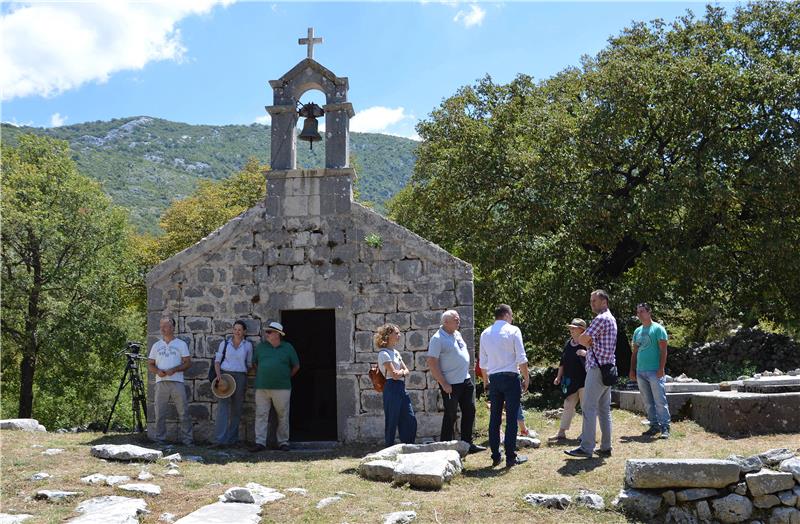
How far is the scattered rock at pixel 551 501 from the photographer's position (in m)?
6.20

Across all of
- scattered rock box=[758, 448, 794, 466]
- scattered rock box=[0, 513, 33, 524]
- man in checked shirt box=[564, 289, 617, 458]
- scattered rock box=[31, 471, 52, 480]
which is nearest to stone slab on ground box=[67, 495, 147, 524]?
scattered rock box=[0, 513, 33, 524]

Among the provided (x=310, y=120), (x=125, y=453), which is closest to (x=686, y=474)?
(x=125, y=453)

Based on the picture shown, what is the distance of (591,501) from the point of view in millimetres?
6203

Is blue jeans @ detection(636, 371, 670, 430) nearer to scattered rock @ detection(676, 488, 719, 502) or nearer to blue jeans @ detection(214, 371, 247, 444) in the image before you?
scattered rock @ detection(676, 488, 719, 502)

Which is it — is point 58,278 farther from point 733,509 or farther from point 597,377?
point 733,509

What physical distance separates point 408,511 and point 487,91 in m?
17.9

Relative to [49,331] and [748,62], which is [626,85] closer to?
[748,62]

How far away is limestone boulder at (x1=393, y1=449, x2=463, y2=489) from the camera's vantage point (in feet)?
22.3

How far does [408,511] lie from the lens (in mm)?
6031

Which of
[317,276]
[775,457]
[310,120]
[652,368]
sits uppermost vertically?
[310,120]

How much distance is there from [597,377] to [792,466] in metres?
2.04

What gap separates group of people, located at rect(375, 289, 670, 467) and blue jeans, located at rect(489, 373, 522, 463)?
0.03 feet

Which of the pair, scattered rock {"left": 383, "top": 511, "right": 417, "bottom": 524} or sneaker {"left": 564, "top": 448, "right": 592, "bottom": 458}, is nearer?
scattered rock {"left": 383, "top": 511, "right": 417, "bottom": 524}

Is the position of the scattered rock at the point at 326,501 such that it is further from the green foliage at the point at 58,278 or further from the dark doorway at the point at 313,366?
the green foliage at the point at 58,278
